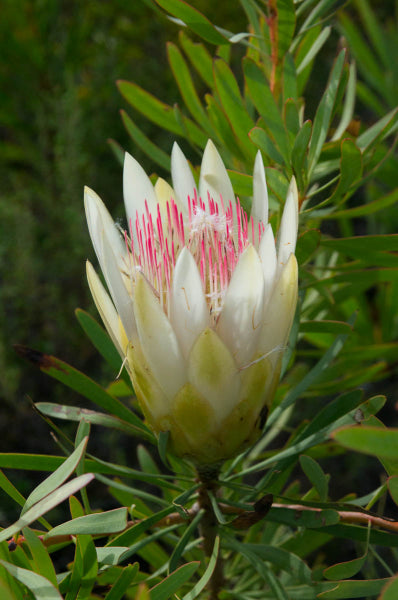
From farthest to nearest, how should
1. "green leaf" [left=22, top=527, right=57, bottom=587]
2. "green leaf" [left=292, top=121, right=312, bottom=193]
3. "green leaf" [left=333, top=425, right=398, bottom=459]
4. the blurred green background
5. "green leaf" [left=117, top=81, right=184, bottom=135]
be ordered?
the blurred green background
"green leaf" [left=117, top=81, right=184, bottom=135]
"green leaf" [left=292, top=121, right=312, bottom=193]
"green leaf" [left=22, top=527, right=57, bottom=587]
"green leaf" [left=333, top=425, right=398, bottom=459]

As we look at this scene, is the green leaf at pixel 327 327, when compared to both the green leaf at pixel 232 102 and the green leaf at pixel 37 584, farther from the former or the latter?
the green leaf at pixel 37 584

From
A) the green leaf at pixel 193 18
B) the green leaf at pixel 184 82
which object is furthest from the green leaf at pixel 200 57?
the green leaf at pixel 193 18

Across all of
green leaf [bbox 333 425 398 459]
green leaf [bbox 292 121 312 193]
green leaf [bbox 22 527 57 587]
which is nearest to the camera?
green leaf [bbox 333 425 398 459]

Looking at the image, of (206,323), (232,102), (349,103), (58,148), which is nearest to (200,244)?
(206,323)

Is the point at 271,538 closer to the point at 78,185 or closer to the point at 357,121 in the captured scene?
the point at 357,121

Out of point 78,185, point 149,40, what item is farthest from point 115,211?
point 149,40

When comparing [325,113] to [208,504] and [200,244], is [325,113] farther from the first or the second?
[208,504]

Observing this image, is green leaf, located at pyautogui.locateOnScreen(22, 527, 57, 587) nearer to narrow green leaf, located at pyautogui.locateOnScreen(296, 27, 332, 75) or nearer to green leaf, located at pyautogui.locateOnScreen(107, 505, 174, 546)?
green leaf, located at pyautogui.locateOnScreen(107, 505, 174, 546)

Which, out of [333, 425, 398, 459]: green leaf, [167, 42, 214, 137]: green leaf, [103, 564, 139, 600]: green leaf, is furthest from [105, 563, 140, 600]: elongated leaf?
[167, 42, 214, 137]: green leaf
